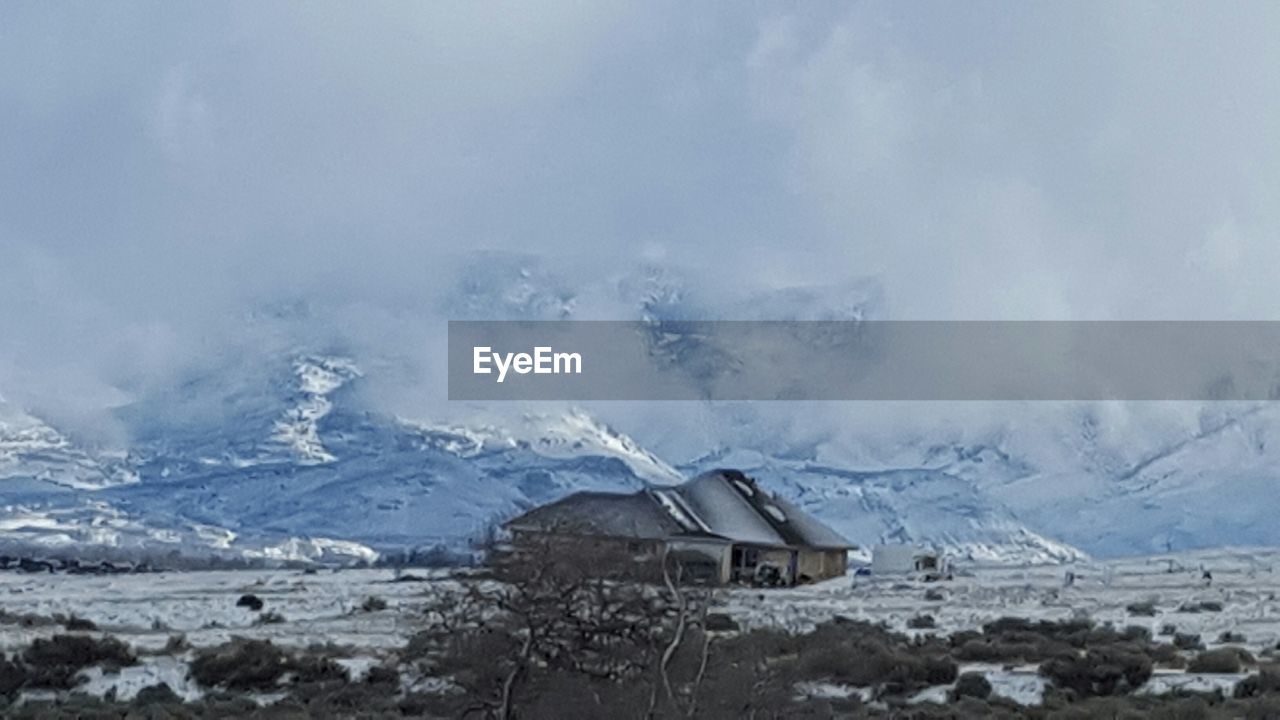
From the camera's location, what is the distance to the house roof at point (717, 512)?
38719 millimetres

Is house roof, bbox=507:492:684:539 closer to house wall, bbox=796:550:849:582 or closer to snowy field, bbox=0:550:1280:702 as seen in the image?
snowy field, bbox=0:550:1280:702

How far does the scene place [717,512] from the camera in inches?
1786

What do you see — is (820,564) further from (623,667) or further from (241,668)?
(623,667)

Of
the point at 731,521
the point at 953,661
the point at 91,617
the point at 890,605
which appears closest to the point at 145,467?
the point at 731,521

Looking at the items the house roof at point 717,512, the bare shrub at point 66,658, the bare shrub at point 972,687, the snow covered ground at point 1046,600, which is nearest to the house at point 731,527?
the house roof at point 717,512

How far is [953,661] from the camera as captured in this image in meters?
23.0

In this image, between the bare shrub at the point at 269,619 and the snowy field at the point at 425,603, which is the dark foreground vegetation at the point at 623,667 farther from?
the bare shrub at the point at 269,619

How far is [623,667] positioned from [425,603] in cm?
439

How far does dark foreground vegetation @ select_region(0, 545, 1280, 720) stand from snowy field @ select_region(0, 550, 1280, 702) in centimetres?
53

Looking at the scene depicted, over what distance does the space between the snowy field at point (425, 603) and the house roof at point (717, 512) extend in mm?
2046

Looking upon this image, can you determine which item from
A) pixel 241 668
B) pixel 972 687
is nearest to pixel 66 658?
pixel 241 668

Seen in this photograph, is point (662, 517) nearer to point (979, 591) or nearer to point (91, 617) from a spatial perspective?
point (979, 591)

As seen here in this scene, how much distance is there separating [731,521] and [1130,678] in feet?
78.9

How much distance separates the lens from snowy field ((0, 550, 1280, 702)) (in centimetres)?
2494
